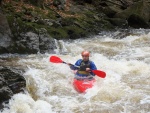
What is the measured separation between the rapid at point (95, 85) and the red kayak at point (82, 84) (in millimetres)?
127

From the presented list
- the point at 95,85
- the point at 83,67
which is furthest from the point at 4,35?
the point at 95,85

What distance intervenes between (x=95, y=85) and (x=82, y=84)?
0.34m

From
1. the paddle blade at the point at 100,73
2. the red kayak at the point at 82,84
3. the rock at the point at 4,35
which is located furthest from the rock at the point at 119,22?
the red kayak at the point at 82,84

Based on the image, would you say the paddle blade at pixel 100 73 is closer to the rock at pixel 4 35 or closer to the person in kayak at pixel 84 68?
the person in kayak at pixel 84 68

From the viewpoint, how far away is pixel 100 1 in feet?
63.1

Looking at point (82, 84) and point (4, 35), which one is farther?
point (4, 35)

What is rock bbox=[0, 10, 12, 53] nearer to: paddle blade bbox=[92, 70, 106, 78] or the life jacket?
the life jacket

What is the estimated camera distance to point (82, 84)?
7.63m

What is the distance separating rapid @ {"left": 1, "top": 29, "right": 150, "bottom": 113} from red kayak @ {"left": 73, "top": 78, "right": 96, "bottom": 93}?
127 mm

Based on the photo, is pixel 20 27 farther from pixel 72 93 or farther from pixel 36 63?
pixel 72 93

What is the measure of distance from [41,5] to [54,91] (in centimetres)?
866

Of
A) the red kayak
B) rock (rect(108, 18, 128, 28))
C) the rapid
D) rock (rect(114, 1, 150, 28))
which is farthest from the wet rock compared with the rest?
rock (rect(114, 1, 150, 28))

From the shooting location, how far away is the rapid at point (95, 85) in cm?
654

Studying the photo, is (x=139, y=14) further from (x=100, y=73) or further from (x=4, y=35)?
(x=100, y=73)
